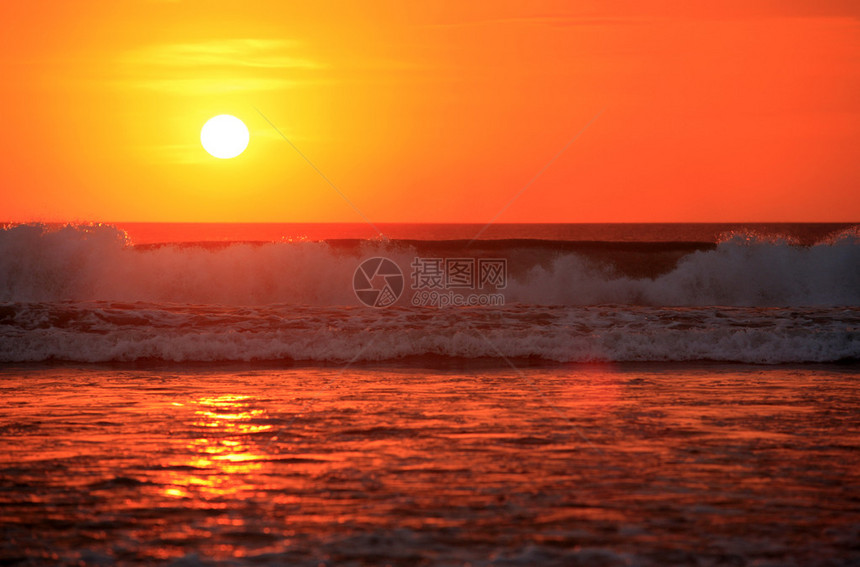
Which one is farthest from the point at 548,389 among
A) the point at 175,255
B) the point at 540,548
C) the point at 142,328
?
the point at 175,255

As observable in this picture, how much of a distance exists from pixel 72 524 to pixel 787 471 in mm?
5618

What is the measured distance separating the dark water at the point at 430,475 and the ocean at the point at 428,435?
0.03 metres

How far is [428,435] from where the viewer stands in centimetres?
846

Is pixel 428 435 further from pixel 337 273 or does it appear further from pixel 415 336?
pixel 337 273

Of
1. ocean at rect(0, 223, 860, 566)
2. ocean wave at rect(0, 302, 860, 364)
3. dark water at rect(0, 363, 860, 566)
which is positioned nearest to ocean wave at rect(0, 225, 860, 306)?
ocean at rect(0, 223, 860, 566)

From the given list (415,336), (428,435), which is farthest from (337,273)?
(428,435)

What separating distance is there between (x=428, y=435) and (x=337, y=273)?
20.6 meters

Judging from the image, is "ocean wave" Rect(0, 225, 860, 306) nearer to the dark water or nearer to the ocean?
the ocean

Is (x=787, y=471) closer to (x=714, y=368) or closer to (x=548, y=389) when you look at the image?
(x=548, y=389)

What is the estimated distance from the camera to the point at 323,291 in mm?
28172

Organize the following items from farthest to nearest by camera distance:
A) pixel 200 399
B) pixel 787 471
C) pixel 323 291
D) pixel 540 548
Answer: pixel 323 291, pixel 200 399, pixel 787 471, pixel 540 548

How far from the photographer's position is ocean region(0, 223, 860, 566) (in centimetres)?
541

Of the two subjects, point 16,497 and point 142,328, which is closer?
point 16,497

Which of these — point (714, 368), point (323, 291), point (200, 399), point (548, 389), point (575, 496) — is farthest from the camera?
point (323, 291)
